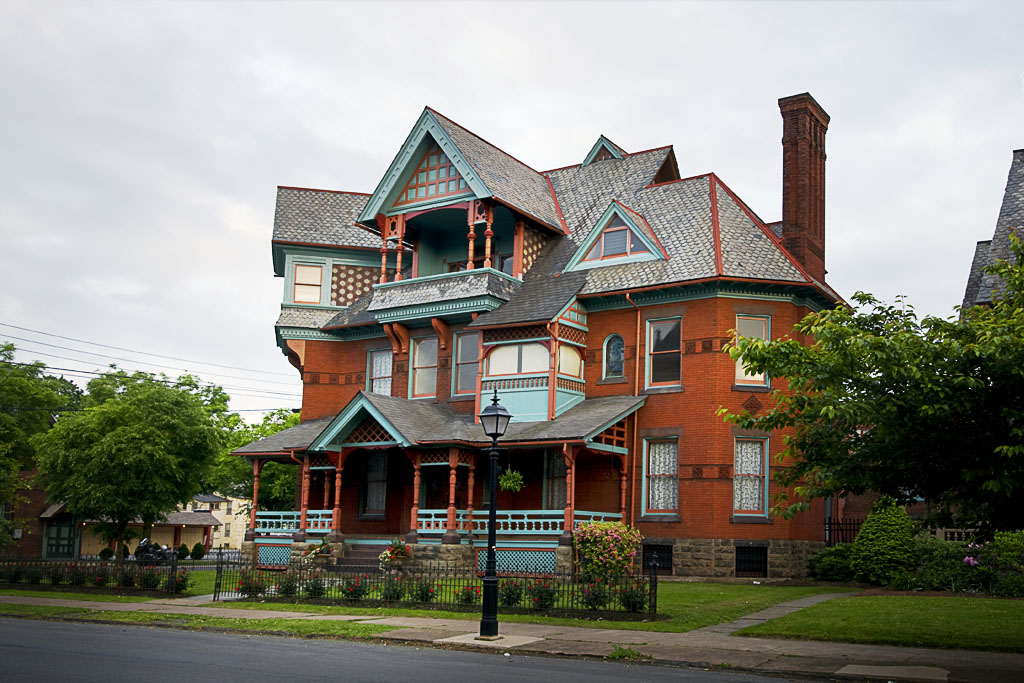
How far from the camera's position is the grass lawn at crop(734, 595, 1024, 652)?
15.8m

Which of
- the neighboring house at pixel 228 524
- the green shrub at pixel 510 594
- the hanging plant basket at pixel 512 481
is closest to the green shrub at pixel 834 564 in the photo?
the hanging plant basket at pixel 512 481

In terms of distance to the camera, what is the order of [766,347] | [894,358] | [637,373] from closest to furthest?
[894,358], [766,347], [637,373]

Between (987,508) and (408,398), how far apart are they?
22.6 m

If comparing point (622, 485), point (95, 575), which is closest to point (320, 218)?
point (95, 575)

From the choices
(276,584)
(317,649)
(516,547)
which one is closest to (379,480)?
(516,547)

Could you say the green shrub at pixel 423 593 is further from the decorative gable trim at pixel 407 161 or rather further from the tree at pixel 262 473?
the tree at pixel 262 473

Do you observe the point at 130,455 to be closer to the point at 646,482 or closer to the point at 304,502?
the point at 304,502

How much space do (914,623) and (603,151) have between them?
25.2 m

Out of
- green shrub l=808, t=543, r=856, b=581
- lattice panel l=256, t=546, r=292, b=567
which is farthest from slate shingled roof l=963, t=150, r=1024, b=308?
lattice panel l=256, t=546, r=292, b=567

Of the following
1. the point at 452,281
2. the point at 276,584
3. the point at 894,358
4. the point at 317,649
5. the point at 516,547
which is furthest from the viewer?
the point at 452,281

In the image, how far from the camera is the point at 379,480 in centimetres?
3362

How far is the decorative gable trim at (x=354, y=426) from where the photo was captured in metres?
29.1

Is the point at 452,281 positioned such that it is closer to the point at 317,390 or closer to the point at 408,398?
the point at 408,398

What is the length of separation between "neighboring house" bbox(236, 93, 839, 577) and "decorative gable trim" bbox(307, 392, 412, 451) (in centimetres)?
10
